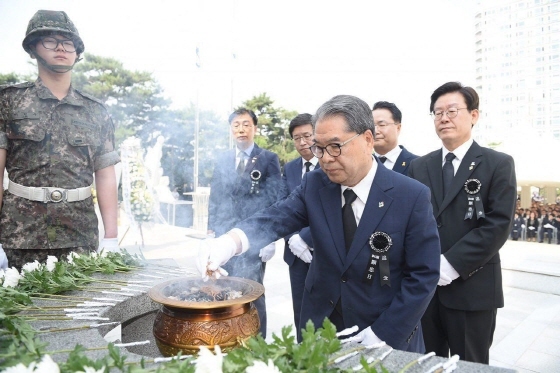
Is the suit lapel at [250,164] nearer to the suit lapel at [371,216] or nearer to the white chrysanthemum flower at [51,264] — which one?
the white chrysanthemum flower at [51,264]

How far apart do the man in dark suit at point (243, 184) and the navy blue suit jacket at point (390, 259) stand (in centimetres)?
225

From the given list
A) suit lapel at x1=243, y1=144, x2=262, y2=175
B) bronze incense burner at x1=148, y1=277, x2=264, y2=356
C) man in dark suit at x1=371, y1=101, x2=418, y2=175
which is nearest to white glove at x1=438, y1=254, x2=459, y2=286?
bronze incense burner at x1=148, y1=277, x2=264, y2=356

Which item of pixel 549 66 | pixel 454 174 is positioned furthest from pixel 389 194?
pixel 549 66

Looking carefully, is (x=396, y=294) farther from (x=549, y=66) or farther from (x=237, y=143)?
(x=549, y=66)

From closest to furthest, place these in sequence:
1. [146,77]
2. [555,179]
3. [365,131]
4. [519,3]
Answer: [365,131]
[555,179]
[146,77]
[519,3]

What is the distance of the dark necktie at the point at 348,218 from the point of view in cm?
218

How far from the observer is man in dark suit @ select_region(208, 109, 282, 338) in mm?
4617

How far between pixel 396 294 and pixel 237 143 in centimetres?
315

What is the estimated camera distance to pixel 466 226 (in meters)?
2.86

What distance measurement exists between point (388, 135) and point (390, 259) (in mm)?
2463

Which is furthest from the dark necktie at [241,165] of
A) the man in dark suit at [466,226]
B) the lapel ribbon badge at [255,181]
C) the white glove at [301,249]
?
the man in dark suit at [466,226]

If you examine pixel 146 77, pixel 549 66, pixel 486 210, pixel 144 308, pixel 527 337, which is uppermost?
pixel 549 66

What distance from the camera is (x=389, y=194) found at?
2096mm

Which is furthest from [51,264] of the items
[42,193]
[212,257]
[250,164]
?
[250,164]
